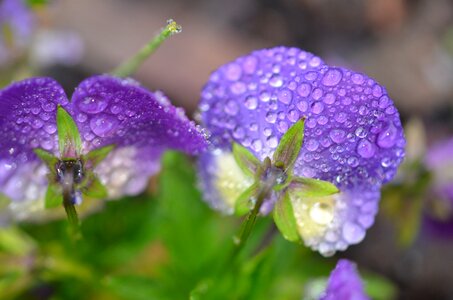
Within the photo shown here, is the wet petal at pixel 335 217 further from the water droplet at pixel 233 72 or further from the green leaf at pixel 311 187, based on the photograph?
the water droplet at pixel 233 72

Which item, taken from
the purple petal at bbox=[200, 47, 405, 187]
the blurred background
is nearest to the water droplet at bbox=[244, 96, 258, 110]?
the purple petal at bbox=[200, 47, 405, 187]

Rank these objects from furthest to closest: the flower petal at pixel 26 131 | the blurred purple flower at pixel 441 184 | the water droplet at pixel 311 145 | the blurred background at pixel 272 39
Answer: the blurred background at pixel 272 39 < the blurred purple flower at pixel 441 184 < the water droplet at pixel 311 145 < the flower petal at pixel 26 131

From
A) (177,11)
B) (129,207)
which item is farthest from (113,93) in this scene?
(177,11)

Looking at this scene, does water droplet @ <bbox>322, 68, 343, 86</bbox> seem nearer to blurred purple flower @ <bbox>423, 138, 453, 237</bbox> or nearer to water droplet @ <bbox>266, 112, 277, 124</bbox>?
water droplet @ <bbox>266, 112, 277, 124</bbox>

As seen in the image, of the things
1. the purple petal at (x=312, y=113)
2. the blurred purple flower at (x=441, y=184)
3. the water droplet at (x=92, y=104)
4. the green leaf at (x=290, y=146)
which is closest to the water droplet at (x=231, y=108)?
the purple petal at (x=312, y=113)

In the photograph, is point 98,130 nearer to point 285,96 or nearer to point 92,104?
point 92,104

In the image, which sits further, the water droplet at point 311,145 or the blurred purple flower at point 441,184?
the blurred purple flower at point 441,184

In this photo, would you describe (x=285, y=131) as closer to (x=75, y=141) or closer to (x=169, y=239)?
(x=75, y=141)
